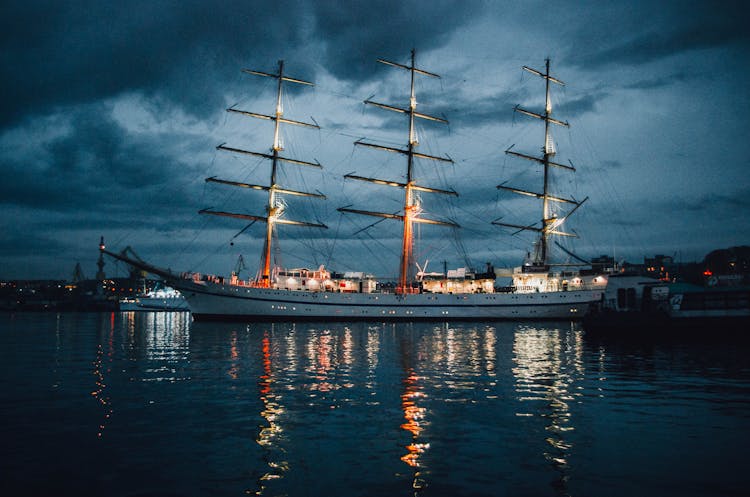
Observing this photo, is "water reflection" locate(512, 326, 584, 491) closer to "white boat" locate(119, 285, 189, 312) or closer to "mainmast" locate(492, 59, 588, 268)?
"mainmast" locate(492, 59, 588, 268)

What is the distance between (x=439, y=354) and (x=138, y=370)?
40.1 ft

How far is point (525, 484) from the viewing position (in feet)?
22.2

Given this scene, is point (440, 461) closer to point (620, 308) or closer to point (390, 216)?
point (620, 308)

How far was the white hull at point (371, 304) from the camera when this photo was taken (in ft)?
180

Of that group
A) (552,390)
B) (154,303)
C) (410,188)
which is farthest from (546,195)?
(154,303)

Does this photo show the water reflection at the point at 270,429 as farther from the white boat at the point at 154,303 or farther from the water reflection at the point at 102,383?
the white boat at the point at 154,303

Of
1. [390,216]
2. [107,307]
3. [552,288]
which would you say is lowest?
[107,307]

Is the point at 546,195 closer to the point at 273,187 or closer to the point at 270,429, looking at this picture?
the point at 273,187

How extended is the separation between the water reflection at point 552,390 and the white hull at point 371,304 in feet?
110

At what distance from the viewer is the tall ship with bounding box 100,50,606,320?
55062mm

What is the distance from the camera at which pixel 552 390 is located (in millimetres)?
13852

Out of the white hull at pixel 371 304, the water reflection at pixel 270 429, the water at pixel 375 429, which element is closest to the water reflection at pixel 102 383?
the water at pixel 375 429

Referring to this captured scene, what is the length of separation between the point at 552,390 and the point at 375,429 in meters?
6.35

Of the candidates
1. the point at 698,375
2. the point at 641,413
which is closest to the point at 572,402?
the point at 641,413
